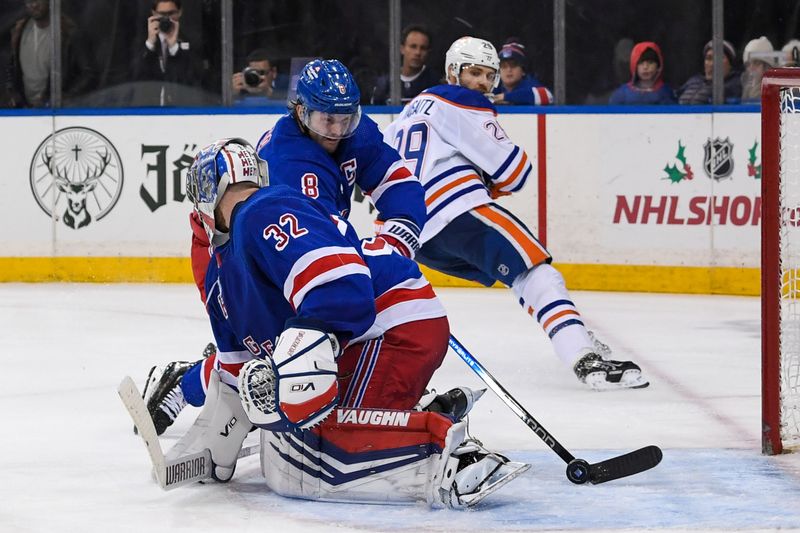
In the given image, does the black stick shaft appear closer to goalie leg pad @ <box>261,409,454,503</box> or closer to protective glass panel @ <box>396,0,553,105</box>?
goalie leg pad @ <box>261,409,454,503</box>

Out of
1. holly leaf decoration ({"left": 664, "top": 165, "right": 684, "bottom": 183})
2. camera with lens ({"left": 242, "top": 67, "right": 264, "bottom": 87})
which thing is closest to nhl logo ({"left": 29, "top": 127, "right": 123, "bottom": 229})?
camera with lens ({"left": 242, "top": 67, "right": 264, "bottom": 87})

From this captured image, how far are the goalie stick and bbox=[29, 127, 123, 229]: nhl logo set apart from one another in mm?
4149

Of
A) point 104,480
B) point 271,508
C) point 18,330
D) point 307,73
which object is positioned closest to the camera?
point 271,508

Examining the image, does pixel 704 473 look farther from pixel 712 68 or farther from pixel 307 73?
pixel 712 68

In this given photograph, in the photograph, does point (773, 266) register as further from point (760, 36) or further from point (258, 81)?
point (258, 81)

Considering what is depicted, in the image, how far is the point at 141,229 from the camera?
6891 mm

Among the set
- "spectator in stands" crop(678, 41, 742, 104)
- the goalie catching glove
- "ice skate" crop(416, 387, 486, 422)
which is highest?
"spectator in stands" crop(678, 41, 742, 104)

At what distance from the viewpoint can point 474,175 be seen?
452 centimetres

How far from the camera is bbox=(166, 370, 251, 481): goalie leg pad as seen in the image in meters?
2.87

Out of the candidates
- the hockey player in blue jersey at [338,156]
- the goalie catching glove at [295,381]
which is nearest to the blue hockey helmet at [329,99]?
the hockey player in blue jersey at [338,156]

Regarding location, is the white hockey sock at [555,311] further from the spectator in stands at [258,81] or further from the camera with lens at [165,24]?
the camera with lens at [165,24]

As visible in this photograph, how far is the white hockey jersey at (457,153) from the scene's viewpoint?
4.47m

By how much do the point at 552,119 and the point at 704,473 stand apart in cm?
373

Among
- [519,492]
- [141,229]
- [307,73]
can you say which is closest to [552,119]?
[141,229]
